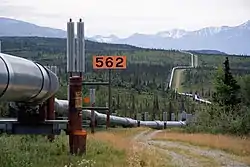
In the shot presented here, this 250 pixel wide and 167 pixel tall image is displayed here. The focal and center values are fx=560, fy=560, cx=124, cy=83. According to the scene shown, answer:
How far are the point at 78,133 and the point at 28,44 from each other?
12050cm

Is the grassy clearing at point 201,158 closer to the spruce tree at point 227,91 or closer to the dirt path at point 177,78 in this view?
the spruce tree at point 227,91

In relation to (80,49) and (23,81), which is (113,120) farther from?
(23,81)

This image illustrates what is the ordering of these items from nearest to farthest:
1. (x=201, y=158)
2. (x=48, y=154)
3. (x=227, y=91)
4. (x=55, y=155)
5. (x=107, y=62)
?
1. (x=48, y=154)
2. (x=55, y=155)
3. (x=107, y=62)
4. (x=201, y=158)
5. (x=227, y=91)

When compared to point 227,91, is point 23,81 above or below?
above

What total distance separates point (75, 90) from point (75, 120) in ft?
2.30

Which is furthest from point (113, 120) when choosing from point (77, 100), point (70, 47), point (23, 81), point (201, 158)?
point (23, 81)

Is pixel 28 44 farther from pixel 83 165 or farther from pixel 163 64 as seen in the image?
pixel 83 165

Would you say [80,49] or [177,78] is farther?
[177,78]

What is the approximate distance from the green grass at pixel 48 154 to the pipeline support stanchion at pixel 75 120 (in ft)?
0.84

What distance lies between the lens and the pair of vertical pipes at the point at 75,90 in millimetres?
12992

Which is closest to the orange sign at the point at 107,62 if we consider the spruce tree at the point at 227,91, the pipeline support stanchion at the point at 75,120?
the pipeline support stanchion at the point at 75,120

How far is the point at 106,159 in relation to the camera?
12.9 m

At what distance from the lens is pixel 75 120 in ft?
43.0

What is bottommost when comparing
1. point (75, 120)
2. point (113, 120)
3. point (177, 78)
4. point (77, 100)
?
point (113, 120)
